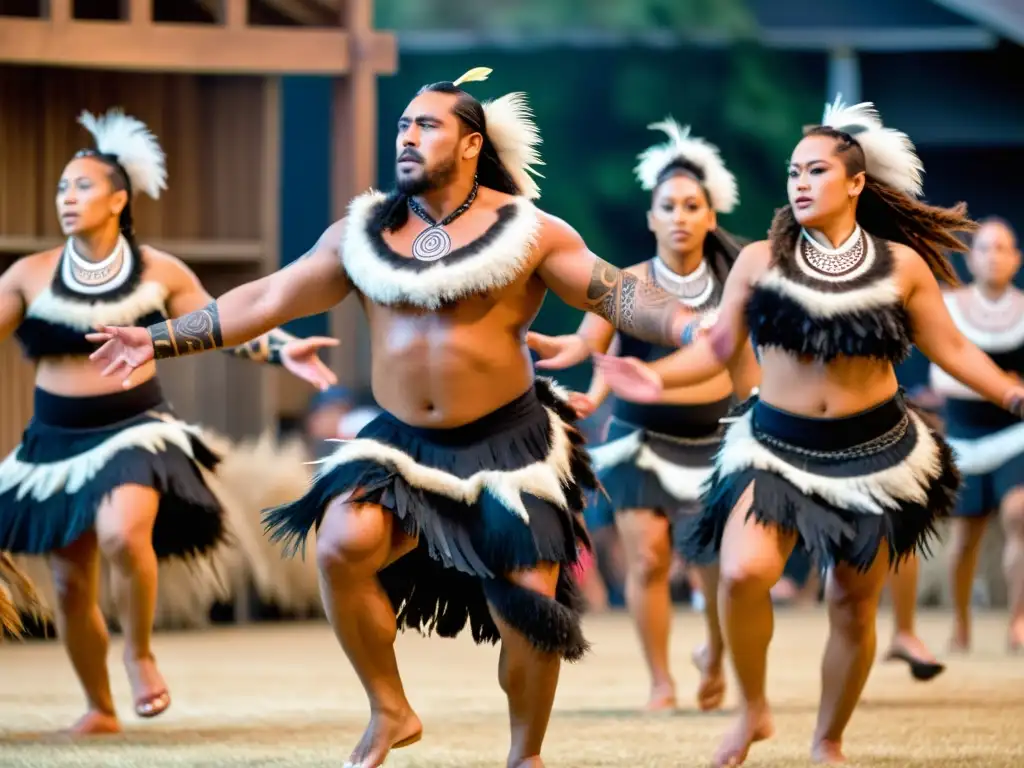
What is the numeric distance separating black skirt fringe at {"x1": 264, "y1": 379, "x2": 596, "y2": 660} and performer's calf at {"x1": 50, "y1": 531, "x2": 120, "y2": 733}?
43.2 inches

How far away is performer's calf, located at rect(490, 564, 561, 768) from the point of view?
3.81m

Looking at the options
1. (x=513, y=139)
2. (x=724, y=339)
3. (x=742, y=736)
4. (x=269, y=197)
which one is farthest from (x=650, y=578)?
(x=269, y=197)

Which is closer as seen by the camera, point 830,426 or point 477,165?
point 477,165

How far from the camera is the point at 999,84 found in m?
11.2

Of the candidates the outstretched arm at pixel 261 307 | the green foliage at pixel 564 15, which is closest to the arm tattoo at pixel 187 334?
the outstretched arm at pixel 261 307

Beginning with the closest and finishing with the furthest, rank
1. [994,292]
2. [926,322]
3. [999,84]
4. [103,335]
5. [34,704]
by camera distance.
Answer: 1. [103,335]
2. [926,322]
3. [34,704]
4. [994,292]
5. [999,84]

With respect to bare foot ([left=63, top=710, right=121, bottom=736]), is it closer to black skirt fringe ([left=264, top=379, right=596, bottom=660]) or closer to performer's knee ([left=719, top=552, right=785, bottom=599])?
black skirt fringe ([left=264, top=379, right=596, bottom=660])

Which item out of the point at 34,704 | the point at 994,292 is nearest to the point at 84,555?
the point at 34,704

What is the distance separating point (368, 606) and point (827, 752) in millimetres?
1185

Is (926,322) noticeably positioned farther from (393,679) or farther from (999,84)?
(999,84)

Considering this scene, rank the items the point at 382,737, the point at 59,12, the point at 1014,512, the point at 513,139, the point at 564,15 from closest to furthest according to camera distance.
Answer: the point at 382,737, the point at 513,139, the point at 1014,512, the point at 59,12, the point at 564,15

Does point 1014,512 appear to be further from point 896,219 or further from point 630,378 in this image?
point 630,378

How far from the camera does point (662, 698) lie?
5.45 metres

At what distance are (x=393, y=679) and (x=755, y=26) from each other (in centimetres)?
832
